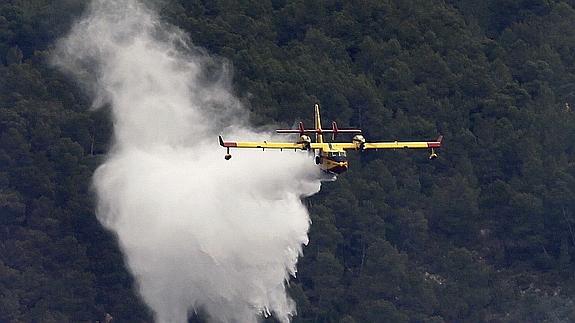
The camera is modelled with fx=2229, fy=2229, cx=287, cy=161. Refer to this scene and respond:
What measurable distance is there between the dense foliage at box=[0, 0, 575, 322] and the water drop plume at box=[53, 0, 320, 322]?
2.29 meters

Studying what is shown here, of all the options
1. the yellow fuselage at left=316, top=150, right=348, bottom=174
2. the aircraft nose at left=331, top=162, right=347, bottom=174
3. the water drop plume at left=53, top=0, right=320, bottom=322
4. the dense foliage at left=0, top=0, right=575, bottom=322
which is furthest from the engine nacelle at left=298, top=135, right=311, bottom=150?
the dense foliage at left=0, top=0, right=575, bottom=322

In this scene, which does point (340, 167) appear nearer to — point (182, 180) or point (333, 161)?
point (333, 161)

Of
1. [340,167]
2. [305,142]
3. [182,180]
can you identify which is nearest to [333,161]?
[340,167]

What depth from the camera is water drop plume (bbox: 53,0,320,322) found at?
101562 mm

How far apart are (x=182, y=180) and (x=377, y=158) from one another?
2237 cm

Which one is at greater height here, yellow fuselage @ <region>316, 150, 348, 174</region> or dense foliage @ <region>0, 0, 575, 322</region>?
dense foliage @ <region>0, 0, 575, 322</region>

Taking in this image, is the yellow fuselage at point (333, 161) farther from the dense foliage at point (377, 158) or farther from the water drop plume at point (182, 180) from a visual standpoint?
the dense foliage at point (377, 158)

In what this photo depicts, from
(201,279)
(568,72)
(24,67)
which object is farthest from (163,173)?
(568,72)

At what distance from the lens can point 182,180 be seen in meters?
107

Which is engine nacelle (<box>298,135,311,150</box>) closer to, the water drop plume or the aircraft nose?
the aircraft nose

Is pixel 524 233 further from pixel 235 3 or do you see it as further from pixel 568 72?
Result: pixel 235 3

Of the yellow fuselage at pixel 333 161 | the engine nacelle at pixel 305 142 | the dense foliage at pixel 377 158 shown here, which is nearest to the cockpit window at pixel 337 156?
the yellow fuselage at pixel 333 161

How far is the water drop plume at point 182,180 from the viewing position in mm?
101562

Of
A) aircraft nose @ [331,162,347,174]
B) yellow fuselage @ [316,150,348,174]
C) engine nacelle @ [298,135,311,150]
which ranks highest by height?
engine nacelle @ [298,135,311,150]
